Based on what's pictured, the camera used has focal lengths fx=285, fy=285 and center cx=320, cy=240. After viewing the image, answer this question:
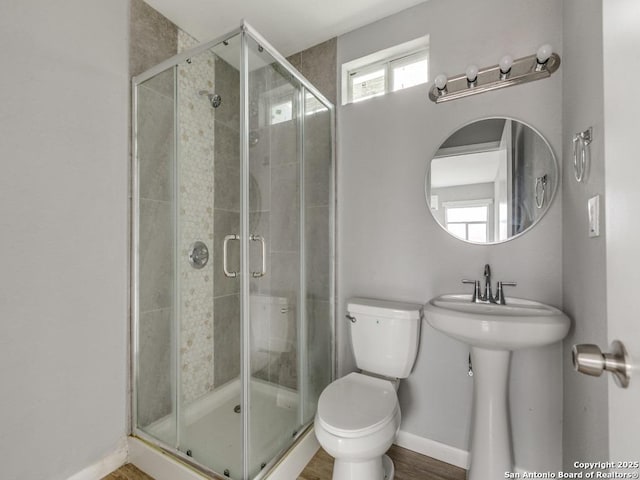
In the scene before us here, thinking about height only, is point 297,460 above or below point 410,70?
below

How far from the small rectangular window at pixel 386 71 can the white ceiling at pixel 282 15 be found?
21 cm

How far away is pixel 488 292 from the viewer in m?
1.46

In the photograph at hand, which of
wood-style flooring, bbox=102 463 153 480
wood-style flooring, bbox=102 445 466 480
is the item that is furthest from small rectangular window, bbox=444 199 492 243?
wood-style flooring, bbox=102 463 153 480

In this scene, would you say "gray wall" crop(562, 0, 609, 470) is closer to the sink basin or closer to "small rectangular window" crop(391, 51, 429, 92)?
the sink basin

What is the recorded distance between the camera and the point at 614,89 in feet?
1.57

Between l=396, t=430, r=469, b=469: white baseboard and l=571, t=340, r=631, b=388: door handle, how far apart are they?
1452 mm

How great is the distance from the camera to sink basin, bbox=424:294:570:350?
1.09m

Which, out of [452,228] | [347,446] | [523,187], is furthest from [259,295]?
[523,187]

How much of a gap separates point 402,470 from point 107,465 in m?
1.54

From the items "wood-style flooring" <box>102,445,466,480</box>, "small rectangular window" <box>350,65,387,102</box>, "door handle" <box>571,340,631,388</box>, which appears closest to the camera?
"door handle" <box>571,340,631,388</box>

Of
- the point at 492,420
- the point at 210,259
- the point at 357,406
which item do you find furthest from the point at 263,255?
the point at 492,420

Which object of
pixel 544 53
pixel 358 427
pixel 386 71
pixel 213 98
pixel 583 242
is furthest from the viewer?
pixel 386 71

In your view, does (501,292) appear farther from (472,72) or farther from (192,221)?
(192,221)

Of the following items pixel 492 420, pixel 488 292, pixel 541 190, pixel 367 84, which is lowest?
pixel 492 420
